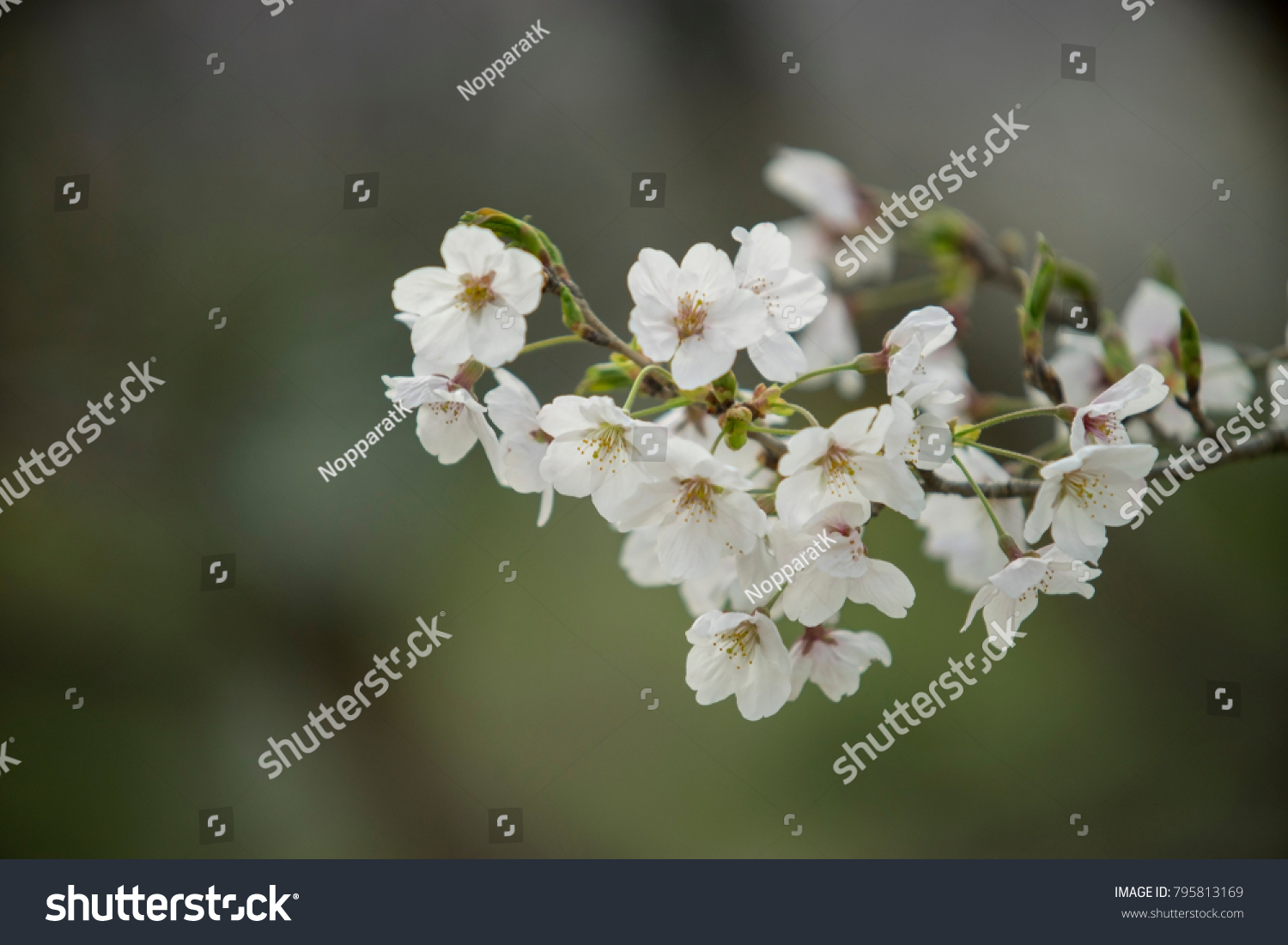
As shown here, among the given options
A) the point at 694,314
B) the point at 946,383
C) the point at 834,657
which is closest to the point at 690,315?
the point at 694,314

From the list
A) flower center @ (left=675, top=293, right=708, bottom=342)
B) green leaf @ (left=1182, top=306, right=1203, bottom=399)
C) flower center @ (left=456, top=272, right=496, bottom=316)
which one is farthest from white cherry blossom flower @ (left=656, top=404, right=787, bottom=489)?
green leaf @ (left=1182, top=306, right=1203, bottom=399)

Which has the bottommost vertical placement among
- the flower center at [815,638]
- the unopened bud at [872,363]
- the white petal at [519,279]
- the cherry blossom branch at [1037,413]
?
the flower center at [815,638]

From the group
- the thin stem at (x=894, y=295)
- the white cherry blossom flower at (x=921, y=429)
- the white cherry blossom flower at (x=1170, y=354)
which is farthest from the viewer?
the thin stem at (x=894, y=295)

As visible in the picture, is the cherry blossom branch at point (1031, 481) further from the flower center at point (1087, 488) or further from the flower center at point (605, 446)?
the flower center at point (605, 446)

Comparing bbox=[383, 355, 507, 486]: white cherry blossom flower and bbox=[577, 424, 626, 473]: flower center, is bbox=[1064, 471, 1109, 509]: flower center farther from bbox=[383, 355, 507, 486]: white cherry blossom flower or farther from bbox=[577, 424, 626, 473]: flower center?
bbox=[383, 355, 507, 486]: white cherry blossom flower

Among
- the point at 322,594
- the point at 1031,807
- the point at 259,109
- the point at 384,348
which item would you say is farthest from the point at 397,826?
the point at 259,109

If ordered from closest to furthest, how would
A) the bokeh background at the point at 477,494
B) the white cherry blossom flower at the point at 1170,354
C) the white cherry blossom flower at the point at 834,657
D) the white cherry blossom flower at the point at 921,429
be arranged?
1. the white cherry blossom flower at the point at 921,429
2. the white cherry blossom flower at the point at 834,657
3. the white cherry blossom flower at the point at 1170,354
4. the bokeh background at the point at 477,494

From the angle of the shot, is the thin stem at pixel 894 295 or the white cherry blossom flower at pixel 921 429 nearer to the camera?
the white cherry blossom flower at pixel 921 429

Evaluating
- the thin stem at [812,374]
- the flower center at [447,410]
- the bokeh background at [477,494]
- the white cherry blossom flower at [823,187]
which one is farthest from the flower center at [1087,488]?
the bokeh background at [477,494]
